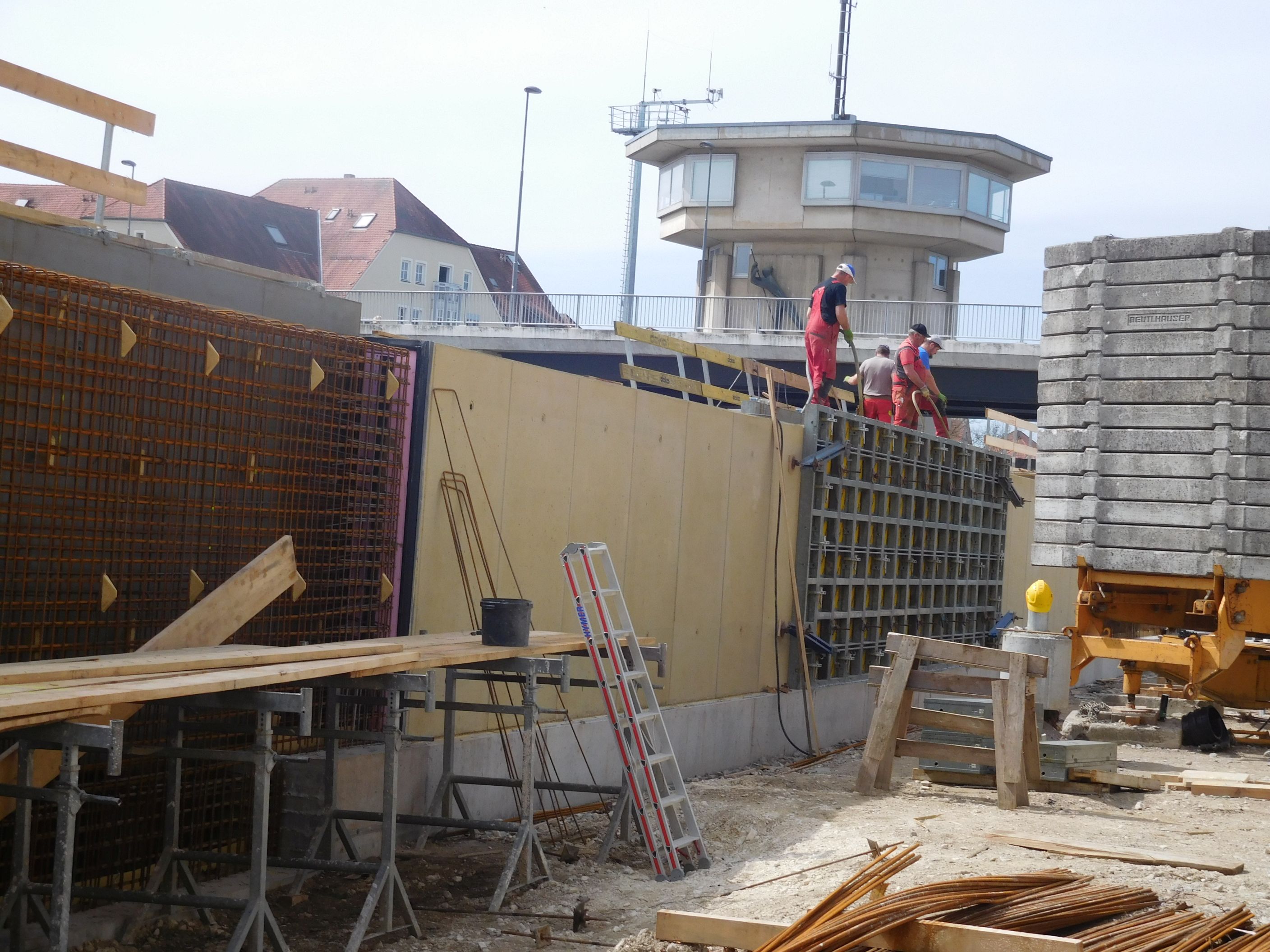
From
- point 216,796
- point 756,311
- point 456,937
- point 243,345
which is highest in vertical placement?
point 756,311

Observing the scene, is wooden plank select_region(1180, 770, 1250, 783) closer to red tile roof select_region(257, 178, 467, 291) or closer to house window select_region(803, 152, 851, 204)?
house window select_region(803, 152, 851, 204)

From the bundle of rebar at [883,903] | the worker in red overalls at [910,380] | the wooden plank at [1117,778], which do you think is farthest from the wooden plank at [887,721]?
the worker in red overalls at [910,380]

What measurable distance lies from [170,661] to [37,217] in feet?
10.1

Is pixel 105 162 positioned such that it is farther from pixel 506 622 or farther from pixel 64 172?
pixel 506 622

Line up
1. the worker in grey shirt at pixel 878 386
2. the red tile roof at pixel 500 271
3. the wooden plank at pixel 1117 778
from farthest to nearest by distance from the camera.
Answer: the red tile roof at pixel 500 271
the worker in grey shirt at pixel 878 386
the wooden plank at pixel 1117 778

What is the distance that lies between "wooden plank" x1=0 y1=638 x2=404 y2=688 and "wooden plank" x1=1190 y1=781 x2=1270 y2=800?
748cm

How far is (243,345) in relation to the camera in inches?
281

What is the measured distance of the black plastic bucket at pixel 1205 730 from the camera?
13781 mm

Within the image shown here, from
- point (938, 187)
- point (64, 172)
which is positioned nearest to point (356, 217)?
point (938, 187)

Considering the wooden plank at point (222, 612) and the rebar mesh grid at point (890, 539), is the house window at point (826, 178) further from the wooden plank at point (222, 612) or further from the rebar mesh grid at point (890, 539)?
the wooden plank at point (222, 612)

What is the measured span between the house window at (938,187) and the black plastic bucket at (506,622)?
3535cm

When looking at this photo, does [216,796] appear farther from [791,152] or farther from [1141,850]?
[791,152]

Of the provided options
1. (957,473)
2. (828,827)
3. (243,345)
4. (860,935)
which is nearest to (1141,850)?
(828,827)

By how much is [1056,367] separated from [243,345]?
8557 mm
